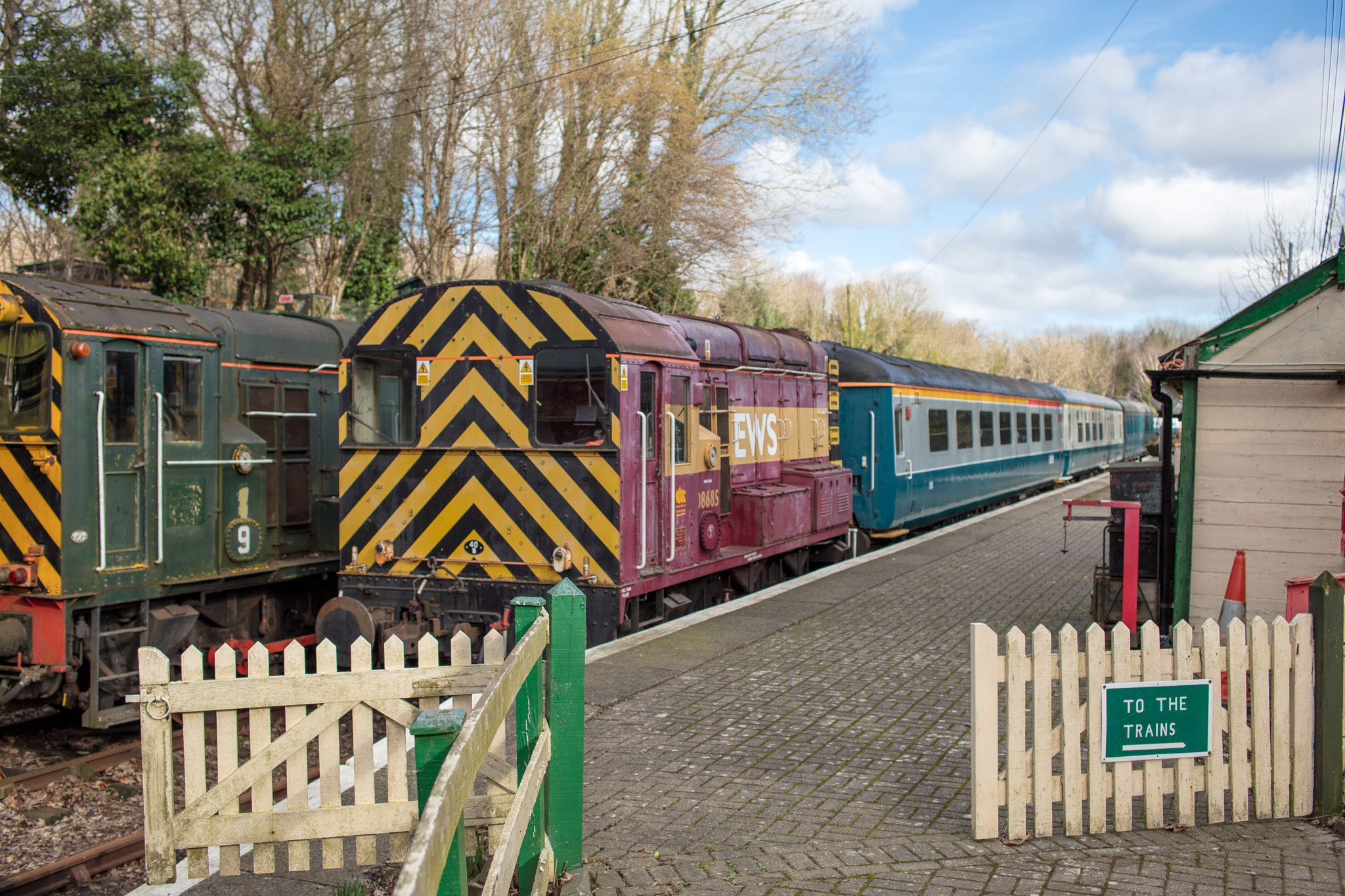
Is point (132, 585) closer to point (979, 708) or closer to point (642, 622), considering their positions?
point (642, 622)

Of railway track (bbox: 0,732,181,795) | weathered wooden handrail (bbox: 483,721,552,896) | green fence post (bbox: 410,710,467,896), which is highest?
green fence post (bbox: 410,710,467,896)

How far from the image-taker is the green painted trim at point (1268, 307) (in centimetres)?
696

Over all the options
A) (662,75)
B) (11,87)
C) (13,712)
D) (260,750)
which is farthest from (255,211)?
(260,750)

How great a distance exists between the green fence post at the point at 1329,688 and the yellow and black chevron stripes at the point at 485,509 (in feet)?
16.0

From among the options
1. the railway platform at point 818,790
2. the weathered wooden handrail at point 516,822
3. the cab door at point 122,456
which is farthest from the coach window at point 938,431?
the weathered wooden handrail at point 516,822

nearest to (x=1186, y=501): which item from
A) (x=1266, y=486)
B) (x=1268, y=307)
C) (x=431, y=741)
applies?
(x=1266, y=486)

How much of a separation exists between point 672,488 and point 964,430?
1280 cm

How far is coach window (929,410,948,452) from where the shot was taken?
18281 millimetres

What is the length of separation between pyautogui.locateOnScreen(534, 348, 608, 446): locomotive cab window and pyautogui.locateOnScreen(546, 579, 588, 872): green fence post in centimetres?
407

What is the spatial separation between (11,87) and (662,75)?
12.9 m

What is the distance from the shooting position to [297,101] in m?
20.2

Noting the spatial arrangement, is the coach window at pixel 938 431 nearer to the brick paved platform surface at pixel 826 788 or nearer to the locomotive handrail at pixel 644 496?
the brick paved platform surface at pixel 826 788

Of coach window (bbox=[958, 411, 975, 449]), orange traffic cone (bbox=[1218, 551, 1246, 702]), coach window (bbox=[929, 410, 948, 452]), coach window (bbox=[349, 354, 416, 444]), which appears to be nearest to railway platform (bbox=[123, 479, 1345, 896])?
orange traffic cone (bbox=[1218, 551, 1246, 702])

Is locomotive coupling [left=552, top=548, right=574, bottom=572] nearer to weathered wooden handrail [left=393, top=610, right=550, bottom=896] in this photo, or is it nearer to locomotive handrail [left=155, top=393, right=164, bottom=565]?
locomotive handrail [left=155, top=393, right=164, bottom=565]
